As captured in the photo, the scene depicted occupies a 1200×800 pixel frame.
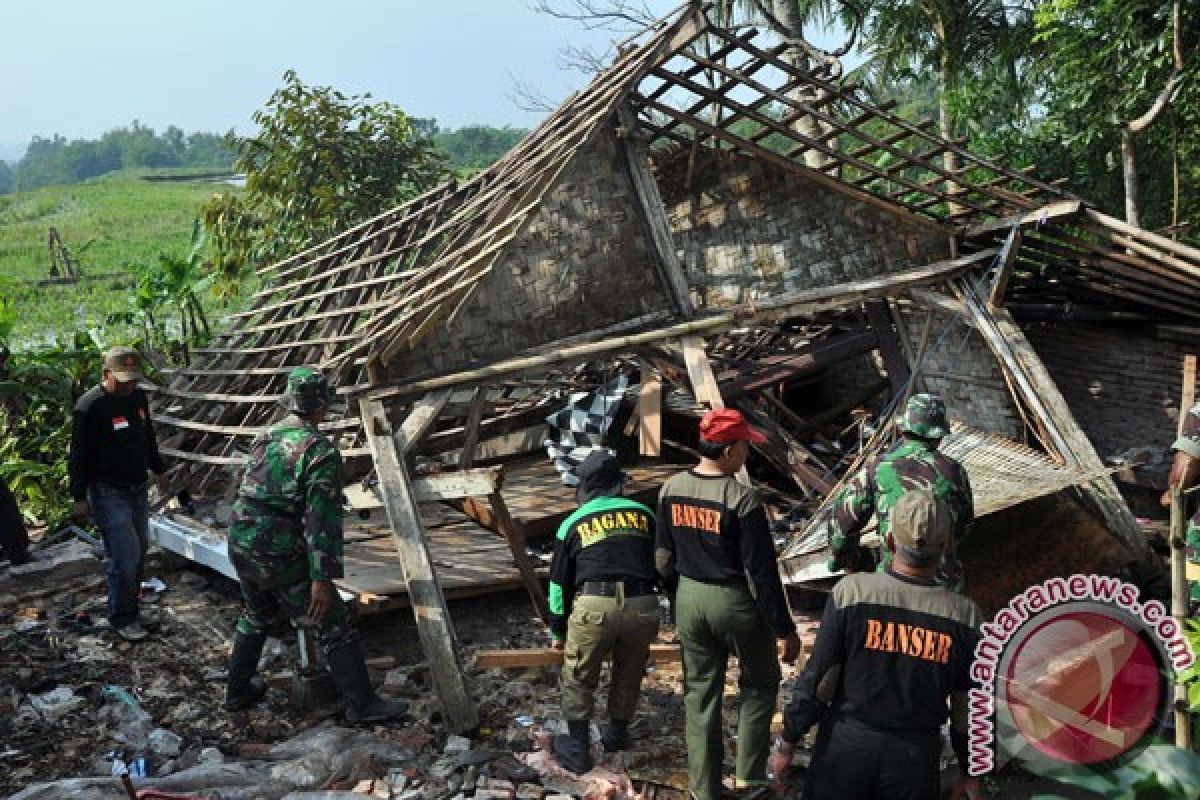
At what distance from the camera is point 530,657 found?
17.9 feet

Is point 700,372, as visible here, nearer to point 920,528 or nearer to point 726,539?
point 726,539

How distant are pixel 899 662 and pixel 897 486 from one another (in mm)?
1542

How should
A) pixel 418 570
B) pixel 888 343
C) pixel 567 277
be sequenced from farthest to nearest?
pixel 888 343, pixel 567 277, pixel 418 570

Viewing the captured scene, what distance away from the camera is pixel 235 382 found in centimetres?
796

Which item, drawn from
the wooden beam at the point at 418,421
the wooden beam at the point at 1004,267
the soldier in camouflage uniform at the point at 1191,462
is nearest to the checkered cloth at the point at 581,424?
the wooden beam at the point at 418,421

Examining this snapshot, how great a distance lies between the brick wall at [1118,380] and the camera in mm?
8297

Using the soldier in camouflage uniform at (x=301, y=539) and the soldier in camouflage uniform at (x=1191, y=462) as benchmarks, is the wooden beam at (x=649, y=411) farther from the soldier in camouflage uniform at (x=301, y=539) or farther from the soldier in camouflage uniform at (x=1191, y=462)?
the soldier in camouflage uniform at (x=1191, y=462)

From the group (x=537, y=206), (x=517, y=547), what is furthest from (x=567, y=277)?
(x=517, y=547)

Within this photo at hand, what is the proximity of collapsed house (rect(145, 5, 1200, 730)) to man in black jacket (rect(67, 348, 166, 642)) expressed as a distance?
0.69 metres

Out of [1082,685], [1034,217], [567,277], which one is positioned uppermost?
[1034,217]

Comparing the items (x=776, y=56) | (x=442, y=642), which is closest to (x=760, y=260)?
(x=776, y=56)

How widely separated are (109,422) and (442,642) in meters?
2.50

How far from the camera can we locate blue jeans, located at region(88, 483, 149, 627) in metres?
6.15

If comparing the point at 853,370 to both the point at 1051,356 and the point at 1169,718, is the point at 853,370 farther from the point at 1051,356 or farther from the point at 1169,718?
the point at 1169,718
